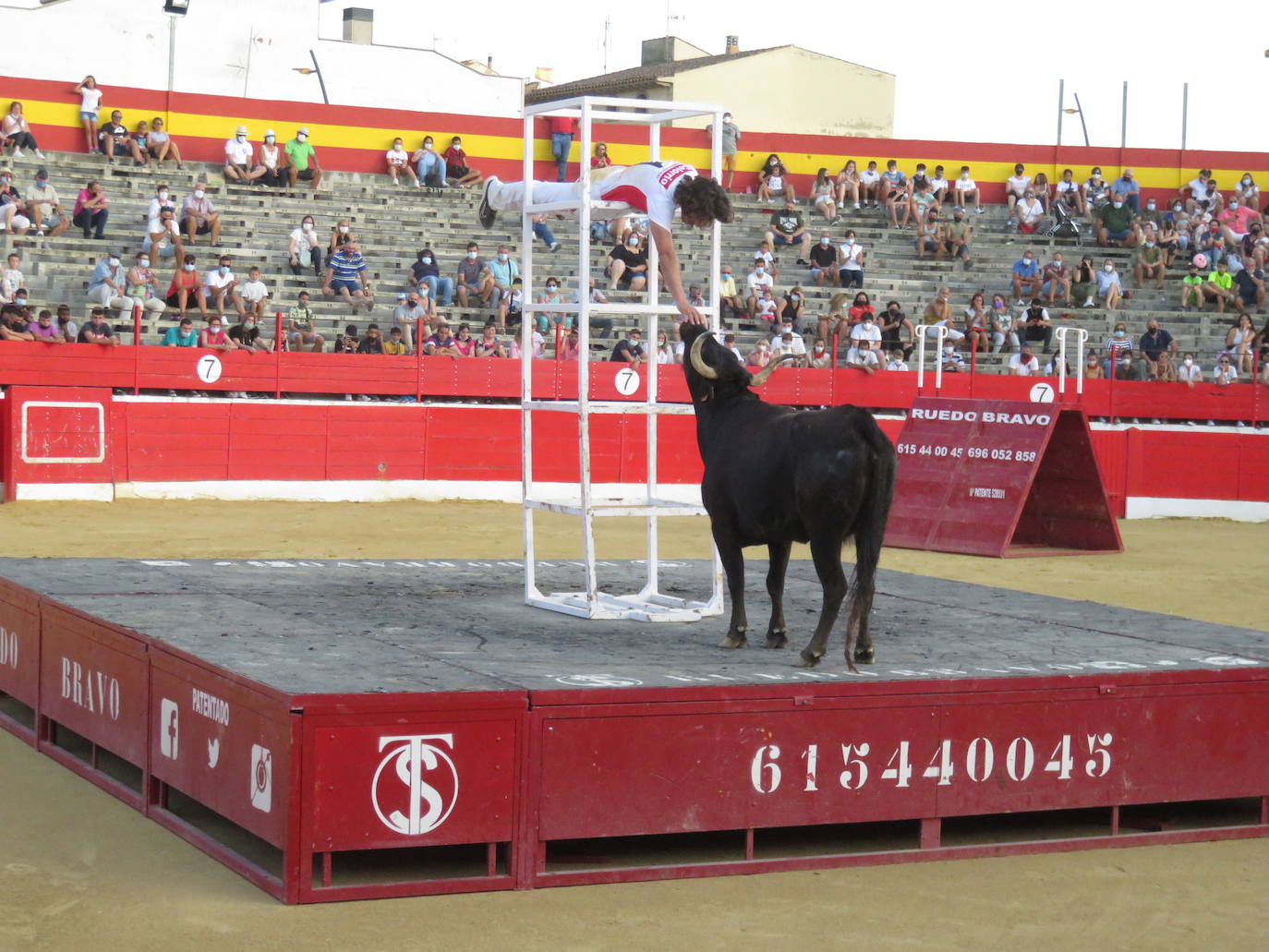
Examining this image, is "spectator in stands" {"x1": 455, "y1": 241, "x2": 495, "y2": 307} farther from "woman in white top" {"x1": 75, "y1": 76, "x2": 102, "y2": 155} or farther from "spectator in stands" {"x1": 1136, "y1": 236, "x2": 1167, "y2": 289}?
"spectator in stands" {"x1": 1136, "y1": 236, "x2": 1167, "y2": 289}

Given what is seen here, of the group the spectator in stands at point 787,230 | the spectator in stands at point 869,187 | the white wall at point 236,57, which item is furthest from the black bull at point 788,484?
the white wall at point 236,57

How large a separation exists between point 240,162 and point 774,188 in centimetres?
848

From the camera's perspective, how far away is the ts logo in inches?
201

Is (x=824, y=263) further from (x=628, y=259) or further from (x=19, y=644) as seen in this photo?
(x=19, y=644)

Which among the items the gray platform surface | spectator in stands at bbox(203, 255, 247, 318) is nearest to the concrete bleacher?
spectator in stands at bbox(203, 255, 247, 318)

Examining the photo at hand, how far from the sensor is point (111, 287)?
68.5 feet

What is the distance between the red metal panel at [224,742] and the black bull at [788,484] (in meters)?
2.07

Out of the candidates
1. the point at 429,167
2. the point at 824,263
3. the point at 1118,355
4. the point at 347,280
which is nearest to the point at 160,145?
the point at 429,167

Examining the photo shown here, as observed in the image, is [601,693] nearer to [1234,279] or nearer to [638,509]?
[638,509]

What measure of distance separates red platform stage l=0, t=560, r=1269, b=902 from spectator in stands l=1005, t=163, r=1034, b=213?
22.1 m

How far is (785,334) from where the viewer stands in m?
22.6

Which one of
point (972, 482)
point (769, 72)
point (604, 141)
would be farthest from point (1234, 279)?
point (769, 72)

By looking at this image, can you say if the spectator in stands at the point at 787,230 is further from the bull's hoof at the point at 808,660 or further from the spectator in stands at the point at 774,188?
the bull's hoof at the point at 808,660

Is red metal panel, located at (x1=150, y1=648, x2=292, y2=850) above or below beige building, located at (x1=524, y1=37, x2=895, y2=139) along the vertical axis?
below
